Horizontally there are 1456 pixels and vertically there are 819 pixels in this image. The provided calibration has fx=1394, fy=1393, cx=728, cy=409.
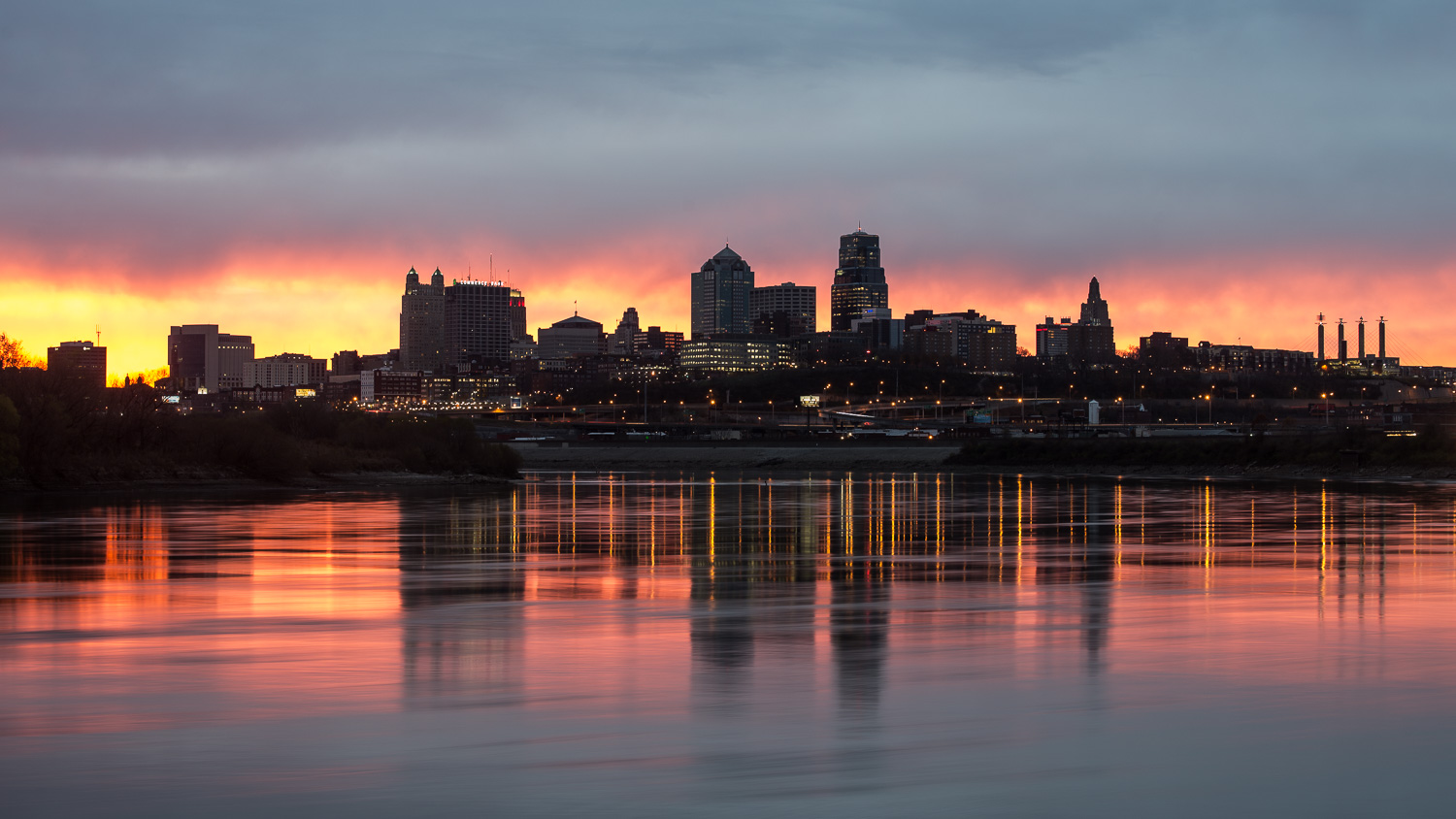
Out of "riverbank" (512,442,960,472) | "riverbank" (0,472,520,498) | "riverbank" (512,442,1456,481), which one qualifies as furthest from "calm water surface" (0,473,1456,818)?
"riverbank" (512,442,960,472)

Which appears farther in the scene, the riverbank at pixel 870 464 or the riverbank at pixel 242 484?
the riverbank at pixel 870 464

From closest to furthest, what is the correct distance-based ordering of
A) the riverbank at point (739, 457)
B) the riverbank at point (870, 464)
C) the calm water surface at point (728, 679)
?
the calm water surface at point (728, 679) → the riverbank at point (870, 464) → the riverbank at point (739, 457)

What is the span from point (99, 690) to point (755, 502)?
45.3 metres

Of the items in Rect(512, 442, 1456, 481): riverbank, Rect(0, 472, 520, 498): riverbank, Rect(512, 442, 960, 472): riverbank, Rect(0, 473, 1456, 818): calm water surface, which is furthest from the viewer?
Rect(512, 442, 960, 472): riverbank

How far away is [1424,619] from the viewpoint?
19938 millimetres

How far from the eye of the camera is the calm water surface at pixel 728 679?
10664mm

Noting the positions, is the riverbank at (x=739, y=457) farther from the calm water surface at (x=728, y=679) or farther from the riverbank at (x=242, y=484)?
the calm water surface at (x=728, y=679)

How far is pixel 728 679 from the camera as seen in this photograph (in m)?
15.3

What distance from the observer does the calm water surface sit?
1066 cm

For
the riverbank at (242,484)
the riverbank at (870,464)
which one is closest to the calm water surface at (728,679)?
the riverbank at (242,484)

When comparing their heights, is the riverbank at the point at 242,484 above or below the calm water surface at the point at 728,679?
below

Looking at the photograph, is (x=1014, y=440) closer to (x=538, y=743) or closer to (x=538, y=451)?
(x=538, y=451)

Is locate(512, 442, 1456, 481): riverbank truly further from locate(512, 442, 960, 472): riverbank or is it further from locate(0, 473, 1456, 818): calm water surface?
locate(0, 473, 1456, 818): calm water surface

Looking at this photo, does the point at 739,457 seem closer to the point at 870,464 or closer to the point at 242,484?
the point at 870,464
